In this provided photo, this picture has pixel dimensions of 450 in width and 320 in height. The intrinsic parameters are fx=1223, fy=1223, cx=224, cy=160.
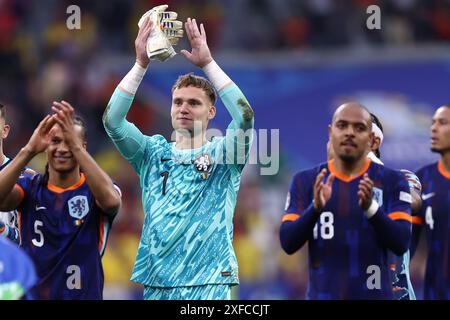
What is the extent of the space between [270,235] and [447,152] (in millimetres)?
6534

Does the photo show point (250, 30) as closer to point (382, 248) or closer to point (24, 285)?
point (382, 248)

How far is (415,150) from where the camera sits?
17.0m

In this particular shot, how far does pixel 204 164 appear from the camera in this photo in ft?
29.4

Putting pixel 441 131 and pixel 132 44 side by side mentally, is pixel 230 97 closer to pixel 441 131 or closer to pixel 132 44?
pixel 441 131

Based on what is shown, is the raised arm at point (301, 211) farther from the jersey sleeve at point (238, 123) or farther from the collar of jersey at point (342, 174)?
the jersey sleeve at point (238, 123)

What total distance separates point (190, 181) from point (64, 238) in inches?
39.5

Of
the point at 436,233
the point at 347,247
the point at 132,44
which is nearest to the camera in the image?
the point at 347,247

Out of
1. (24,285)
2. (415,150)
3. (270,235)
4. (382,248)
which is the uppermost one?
(415,150)

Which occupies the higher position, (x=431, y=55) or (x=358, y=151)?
(x=431, y=55)

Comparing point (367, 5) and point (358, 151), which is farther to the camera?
point (367, 5)

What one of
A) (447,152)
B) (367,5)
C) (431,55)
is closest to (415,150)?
(431,55)

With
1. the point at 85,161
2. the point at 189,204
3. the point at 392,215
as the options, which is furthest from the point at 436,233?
the point at 85,161

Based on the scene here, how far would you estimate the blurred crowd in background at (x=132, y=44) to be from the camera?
17.3 meters

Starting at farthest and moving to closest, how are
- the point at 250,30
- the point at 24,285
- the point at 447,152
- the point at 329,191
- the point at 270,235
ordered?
the point at 250,30
the point at 270,235
the point at 447,152
the point at 329,191
the point at 24,285
